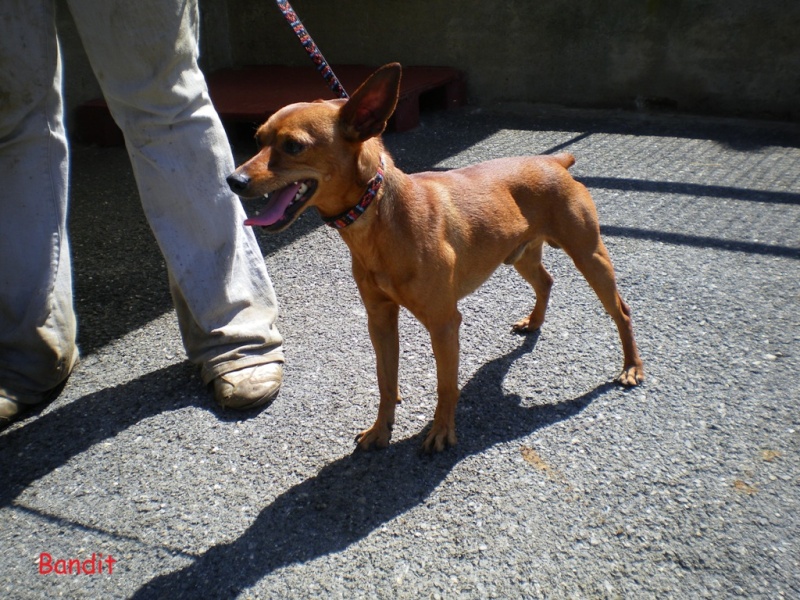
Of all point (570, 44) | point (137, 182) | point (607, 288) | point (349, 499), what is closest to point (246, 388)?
point (349, 499)

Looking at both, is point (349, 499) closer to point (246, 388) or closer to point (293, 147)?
point (246, 388)

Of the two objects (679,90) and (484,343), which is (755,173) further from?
(484,343)

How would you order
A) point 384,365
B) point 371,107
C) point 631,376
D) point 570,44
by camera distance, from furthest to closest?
point 570,44, point 631,376, point 384,365, point 371,107

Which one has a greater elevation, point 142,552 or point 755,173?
point 142,552

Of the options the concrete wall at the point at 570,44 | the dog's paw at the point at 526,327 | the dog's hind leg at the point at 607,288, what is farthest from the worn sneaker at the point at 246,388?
the concrete wall at the point at 570,44

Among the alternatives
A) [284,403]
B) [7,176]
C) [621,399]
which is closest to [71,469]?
[284,403]

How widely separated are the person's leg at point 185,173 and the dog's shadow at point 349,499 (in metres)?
0.76

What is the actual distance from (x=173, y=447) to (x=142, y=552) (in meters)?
0.55

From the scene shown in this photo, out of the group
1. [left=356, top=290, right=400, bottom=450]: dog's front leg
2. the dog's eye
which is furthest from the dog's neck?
[left=356, top=290, right=400, bottom=450]: dog's front leg

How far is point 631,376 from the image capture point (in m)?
2.92

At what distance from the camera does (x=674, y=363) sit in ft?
10.00

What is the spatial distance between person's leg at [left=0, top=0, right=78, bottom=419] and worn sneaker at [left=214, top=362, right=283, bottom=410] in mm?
756

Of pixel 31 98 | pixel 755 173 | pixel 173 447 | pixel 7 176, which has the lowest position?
pixel 755 173

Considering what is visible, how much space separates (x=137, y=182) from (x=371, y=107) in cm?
113
